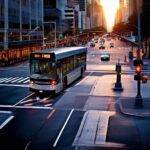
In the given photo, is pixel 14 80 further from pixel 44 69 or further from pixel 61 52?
pixel 44 69

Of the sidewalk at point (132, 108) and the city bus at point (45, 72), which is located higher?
the city bus at point (45, 72)

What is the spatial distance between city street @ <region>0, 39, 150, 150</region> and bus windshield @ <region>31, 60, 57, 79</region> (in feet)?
5.95

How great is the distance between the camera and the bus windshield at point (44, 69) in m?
35.3

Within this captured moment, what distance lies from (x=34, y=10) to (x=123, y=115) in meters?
99.9

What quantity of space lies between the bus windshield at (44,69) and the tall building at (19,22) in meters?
53.4

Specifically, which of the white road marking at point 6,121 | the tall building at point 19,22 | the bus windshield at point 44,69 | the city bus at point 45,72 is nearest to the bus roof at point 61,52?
the city bus at point 45,72

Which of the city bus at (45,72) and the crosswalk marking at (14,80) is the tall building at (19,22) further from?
the city bus at (45,72)

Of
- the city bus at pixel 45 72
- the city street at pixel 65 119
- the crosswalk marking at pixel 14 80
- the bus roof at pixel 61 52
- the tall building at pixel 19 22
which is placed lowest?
the city street at pixel 65 119

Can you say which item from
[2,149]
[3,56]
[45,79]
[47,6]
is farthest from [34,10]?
[2,149]

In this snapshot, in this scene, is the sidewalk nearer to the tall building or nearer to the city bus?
the city bus

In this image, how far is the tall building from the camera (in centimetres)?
9069

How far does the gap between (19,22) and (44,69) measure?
233 feet

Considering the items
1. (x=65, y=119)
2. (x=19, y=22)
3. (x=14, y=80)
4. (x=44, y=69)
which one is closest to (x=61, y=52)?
(x=44, y=69)

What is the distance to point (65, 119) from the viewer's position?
2725cm
